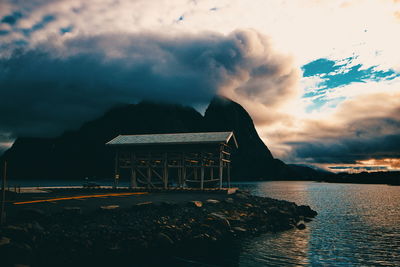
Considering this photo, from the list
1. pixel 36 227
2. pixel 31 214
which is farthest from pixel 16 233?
pixel 31 214

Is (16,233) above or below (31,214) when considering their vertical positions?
below

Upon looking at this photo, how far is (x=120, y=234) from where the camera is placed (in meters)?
18.0

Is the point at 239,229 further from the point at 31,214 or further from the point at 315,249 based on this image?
the point at 31,214

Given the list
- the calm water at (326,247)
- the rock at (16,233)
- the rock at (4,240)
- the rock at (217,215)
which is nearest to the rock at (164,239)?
the calm water at (326,247)

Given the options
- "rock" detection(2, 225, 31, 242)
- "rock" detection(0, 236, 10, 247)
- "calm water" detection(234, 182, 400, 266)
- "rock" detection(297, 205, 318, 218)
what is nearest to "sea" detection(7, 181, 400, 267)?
"calm water" detection(234, 182, 400, 266)

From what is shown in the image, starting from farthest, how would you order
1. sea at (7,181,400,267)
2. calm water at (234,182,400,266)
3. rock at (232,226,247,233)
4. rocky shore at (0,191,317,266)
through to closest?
rock at (232,226,247,233), calm water at (234,182,400,266), sea at (7,181,400,267), rocky shore at (0,191,317,266)

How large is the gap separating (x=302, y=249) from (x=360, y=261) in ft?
11.1

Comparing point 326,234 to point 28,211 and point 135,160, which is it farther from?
point 135,160

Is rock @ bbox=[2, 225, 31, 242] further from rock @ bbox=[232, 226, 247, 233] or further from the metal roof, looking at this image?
the metal roof

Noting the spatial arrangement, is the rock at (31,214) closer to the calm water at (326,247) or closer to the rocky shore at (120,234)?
the rocky shore at (120,234)

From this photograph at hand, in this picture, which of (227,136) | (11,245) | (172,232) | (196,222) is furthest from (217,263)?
(227,136)

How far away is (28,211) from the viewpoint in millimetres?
18266

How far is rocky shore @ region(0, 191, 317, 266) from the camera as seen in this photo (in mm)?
15133

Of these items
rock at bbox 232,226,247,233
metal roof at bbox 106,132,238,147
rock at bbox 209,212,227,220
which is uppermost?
metal roof at bbox 106,132,238,147
